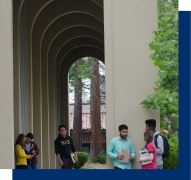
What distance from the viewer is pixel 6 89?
7.24 metres

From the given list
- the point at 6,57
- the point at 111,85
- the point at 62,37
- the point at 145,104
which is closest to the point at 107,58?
the point at 111,85

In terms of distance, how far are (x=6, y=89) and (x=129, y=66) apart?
3.06 m

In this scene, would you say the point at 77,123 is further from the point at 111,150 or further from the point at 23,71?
the point at 111,150

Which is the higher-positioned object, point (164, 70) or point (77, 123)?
point (164, 70)

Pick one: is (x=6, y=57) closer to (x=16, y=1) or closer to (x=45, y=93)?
(x=16, y=1)

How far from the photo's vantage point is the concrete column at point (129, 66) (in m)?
6.91

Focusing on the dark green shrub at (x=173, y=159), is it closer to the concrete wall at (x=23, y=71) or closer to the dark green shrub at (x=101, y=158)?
the concrete wall at (x=23, y=71)

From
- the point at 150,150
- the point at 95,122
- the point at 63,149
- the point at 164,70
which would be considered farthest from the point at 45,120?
the point at 95,122

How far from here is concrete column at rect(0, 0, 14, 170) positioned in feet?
23.2

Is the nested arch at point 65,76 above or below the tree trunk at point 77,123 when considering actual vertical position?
above

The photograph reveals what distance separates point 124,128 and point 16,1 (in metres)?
→ 5.42

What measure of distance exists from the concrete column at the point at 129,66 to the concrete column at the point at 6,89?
236 centimetres

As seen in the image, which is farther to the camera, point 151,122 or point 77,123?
point 77,123

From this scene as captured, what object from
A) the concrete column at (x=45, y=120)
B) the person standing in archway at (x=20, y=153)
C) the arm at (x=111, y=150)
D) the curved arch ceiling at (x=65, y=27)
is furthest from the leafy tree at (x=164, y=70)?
the concrete column at (x=45, y=120)
